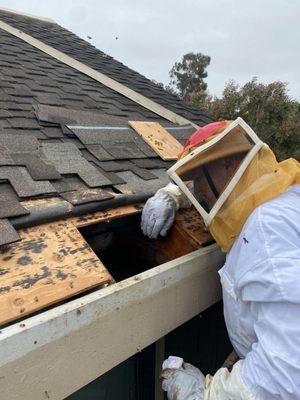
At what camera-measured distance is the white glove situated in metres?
2.15

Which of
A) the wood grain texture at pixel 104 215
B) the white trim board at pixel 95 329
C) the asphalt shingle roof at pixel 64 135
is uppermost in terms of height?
the asphalt shingle roof at pixel 64 135

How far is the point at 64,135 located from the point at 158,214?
119 centimetres

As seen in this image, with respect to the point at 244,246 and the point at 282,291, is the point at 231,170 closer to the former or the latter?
the point at 244,246

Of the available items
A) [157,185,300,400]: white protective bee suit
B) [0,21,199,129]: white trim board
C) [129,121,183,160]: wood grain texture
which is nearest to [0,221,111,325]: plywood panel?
[157,185,300,400]: white protective bee suit

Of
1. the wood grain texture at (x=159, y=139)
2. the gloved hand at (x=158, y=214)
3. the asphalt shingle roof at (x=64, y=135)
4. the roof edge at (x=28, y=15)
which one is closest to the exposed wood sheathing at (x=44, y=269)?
the asphalt shingle roof at (x=64, y=135)

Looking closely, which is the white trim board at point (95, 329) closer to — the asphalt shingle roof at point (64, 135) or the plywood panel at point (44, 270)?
the plywood panel at point (44, 270)

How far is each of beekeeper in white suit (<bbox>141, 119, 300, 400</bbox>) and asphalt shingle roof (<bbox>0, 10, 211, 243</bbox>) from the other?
19.3 inches

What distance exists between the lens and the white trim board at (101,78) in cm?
465

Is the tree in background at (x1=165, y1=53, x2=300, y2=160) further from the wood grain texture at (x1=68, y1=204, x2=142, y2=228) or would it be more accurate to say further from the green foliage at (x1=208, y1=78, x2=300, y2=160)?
the wood grain texture at (x1=68, y1=204, x2=142, y2=228)

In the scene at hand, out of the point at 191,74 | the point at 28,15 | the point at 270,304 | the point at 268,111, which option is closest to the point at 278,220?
the point at 270,304

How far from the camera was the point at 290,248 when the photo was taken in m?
1.36

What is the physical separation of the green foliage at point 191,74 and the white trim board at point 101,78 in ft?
83.9

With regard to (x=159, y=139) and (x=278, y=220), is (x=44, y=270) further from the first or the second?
(x=159, y=139)

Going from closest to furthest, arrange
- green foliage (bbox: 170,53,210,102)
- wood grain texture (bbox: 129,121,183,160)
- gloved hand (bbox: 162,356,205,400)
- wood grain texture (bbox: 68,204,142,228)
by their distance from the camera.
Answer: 1. gloved hand (bbox: 162,356,205,400)
2. wood grain texture (bbox: 68,204,142,228)
3. wood grain texture (bbox: 129,121,183,160)
4. green foliage (bbox: 170,53,210,102)
